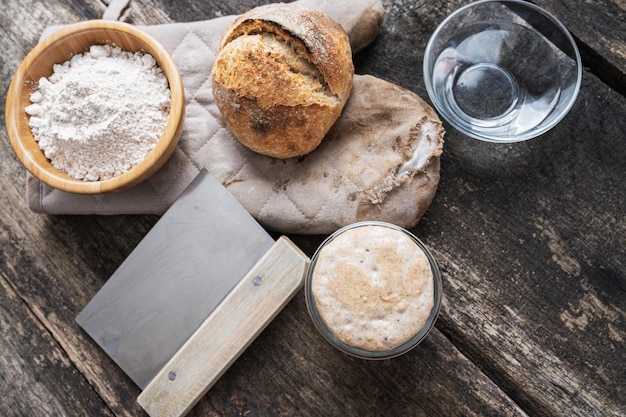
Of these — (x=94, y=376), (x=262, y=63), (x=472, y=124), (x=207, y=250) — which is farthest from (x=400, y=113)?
(x=94, y=376)

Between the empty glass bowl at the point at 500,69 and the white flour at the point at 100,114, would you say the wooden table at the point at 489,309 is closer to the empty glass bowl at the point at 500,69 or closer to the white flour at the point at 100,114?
the empty glass bowl at the point at 500,69

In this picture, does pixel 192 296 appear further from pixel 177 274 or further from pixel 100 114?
pixel 100 114

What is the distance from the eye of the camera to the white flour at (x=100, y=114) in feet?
2.60

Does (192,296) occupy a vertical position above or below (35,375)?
above

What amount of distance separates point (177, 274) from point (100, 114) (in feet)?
0.88

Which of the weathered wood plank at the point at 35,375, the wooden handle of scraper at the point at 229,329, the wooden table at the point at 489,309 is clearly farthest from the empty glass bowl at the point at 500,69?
the weathered wood plank at the point at 35,375

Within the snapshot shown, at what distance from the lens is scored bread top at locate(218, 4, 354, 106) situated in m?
0.76

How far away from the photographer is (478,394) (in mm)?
867

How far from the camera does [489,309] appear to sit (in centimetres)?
88

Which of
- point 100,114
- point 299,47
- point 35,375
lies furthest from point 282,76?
point 35,375

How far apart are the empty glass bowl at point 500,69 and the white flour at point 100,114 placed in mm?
431

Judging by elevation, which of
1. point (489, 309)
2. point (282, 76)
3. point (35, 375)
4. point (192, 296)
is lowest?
point (35, 375)

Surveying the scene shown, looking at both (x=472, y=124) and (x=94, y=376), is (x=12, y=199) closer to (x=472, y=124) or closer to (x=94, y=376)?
(x=94, y=376)

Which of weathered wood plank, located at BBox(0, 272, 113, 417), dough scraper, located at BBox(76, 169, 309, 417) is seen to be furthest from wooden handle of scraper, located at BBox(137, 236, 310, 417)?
weathered wood plank, located at BBox(0, 272, 113, 417)
